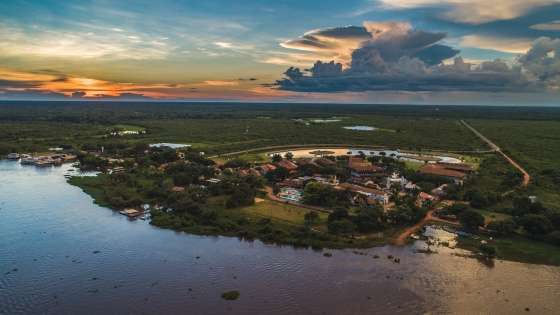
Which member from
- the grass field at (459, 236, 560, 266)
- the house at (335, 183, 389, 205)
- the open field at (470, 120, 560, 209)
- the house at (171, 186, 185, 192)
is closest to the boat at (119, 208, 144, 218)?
the house at (171, 186, 185, 192)

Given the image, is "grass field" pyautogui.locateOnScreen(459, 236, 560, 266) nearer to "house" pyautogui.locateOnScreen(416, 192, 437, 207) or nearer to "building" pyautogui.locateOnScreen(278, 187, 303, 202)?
"house" pyautogui.locateOnScreen(416, 192, 437, 207)

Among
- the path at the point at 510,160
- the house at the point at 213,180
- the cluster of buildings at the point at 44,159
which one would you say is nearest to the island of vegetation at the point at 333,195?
the house at the point at 213,180

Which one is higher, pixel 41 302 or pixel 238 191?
pixel 238 191

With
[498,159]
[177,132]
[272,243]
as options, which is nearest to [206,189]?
[272,243]

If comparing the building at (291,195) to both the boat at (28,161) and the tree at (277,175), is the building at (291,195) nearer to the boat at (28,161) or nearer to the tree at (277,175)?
the tree at (277,175)

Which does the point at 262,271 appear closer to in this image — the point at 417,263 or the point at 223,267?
the point at 223,267

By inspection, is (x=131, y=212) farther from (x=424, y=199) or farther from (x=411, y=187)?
(x=411, y=187)
